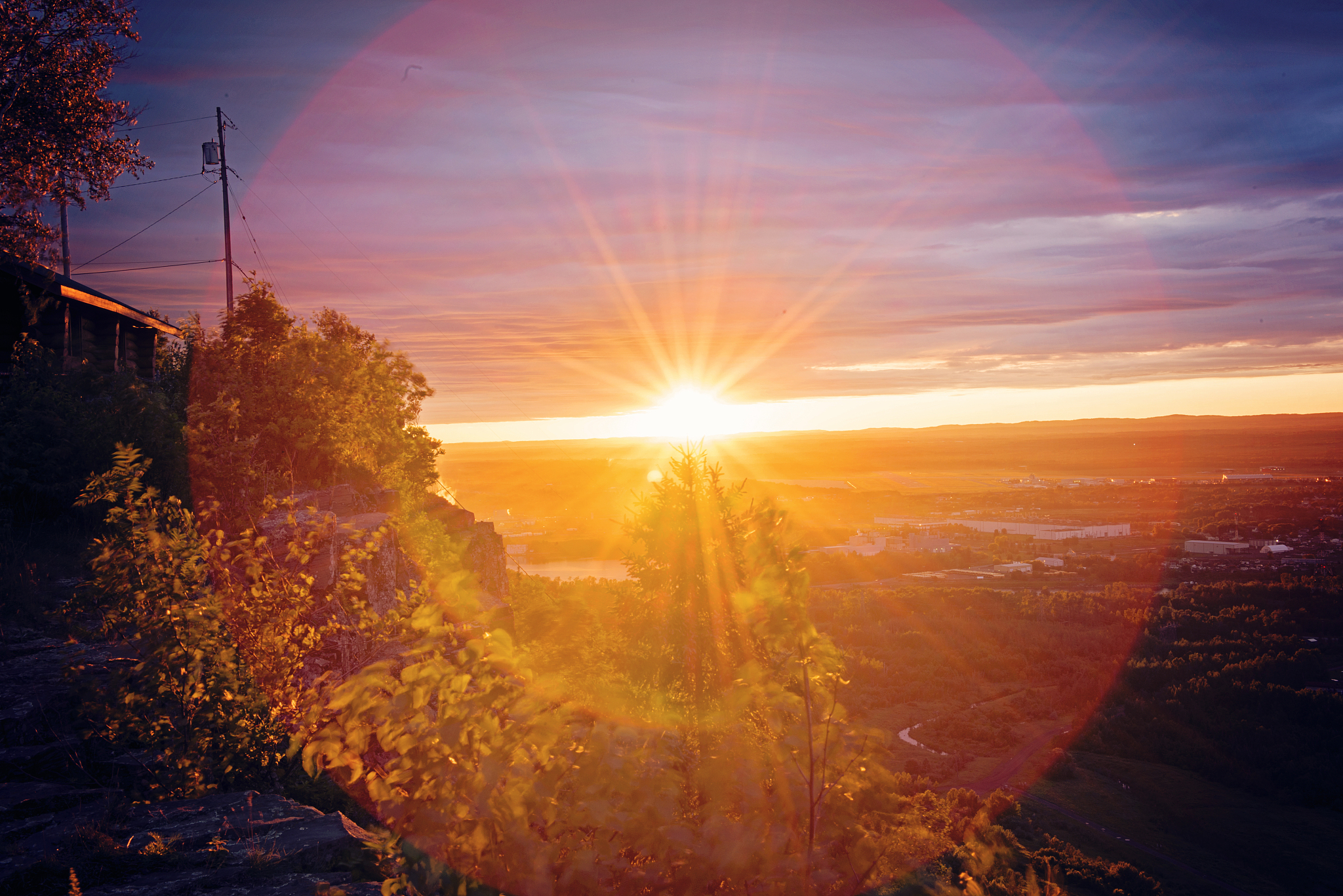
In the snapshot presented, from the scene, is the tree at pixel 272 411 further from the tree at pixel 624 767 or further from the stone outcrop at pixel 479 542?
the tree at pixel 624 767

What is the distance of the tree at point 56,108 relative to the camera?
564 inches

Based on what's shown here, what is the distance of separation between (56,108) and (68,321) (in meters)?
6.75

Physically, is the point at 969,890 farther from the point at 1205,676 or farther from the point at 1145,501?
the point at 1145,501

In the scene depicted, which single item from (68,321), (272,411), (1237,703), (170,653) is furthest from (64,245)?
(1237,703)

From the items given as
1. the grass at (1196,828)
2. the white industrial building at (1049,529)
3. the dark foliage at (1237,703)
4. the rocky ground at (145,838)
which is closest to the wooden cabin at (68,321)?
the rocky ground at (145,838)

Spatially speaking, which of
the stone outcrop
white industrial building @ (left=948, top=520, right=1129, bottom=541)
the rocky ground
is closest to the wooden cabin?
the stone outcrop

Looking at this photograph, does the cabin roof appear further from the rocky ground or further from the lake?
the lake

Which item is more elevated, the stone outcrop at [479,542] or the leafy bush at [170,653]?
the leafy bush at [170,653]

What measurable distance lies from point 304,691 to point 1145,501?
7382 inches

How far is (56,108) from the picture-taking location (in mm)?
14953

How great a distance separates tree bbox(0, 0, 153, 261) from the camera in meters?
14.3

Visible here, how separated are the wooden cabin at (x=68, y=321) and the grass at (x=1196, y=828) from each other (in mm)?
41620

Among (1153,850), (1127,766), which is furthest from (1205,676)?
(1153,850)

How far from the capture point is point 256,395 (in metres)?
15.6
